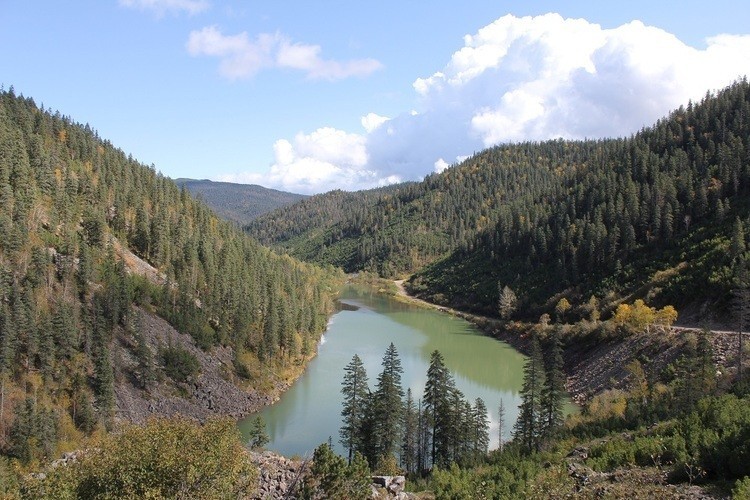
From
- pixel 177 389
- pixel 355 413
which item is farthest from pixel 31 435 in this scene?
pixel 355 413

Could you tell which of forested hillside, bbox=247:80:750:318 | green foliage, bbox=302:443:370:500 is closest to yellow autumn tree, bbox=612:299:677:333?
forested hillside, bbox=247:80:750:318

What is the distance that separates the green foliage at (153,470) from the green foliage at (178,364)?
43.1 meters

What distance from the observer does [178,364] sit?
63.1m

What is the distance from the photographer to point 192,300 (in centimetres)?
8056

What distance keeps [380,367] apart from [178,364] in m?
31.8

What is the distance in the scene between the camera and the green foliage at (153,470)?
18500mm

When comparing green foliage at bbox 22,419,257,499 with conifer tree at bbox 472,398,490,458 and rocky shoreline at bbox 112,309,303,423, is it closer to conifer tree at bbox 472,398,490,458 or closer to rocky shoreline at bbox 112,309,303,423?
conifer tree at bbox 472,398,490,458

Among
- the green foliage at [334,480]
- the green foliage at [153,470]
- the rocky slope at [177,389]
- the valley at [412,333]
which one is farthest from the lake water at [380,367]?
the green foliage at [153,470]

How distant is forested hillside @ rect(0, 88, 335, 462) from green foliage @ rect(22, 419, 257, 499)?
29667 mm

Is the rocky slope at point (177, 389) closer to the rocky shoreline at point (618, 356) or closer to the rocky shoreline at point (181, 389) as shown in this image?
the rocky shoreline at point (181, 389)

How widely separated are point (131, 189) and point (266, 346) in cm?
5915

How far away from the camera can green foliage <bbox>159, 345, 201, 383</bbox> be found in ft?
203

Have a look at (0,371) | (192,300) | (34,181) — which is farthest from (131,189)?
(0,371)

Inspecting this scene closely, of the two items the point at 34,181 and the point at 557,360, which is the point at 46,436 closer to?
the point at 557,360
